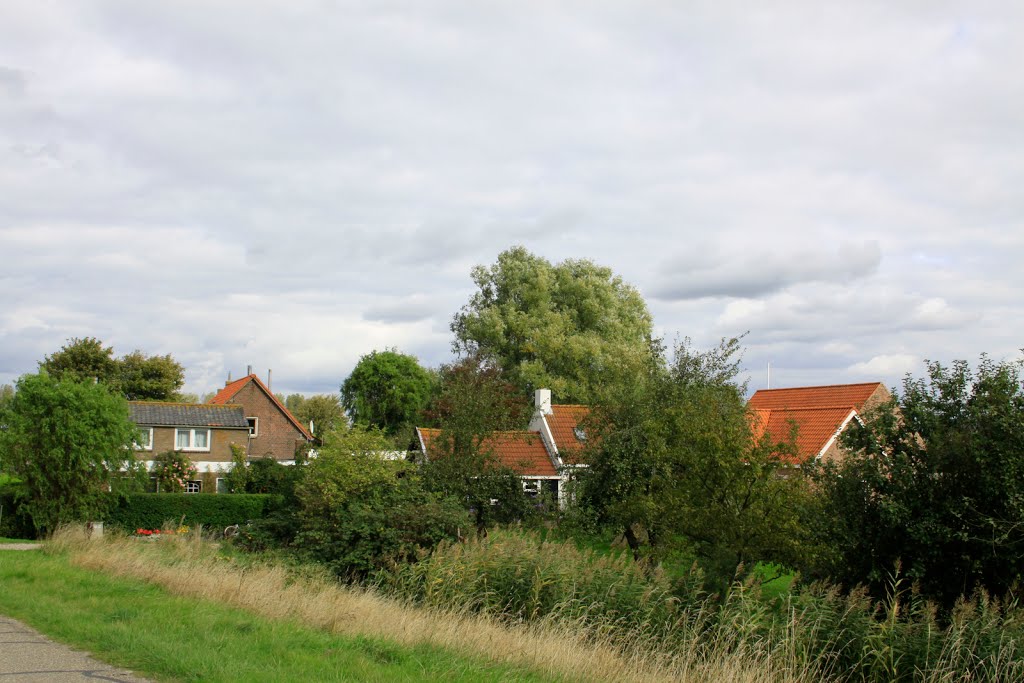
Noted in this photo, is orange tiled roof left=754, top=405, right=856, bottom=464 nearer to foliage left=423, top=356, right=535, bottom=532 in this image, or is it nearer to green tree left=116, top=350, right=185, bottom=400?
foliage left=423, top=356, right=535, bottom=532

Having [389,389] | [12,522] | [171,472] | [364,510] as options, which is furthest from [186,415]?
[364,510]

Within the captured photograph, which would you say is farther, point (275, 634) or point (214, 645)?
point (275, 634)

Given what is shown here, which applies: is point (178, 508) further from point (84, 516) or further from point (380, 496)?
point (380, 496)

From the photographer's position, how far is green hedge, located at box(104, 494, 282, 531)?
106 ft

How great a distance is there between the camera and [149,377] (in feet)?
220

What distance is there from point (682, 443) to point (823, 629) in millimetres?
5029

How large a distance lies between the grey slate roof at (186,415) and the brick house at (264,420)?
12.0 ft

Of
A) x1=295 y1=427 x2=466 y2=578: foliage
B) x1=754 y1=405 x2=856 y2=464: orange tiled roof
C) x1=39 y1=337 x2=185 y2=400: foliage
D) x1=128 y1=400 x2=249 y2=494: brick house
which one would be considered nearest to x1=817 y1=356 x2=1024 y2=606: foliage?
x1=295 y1=427 x2=466 y2=578: foliage

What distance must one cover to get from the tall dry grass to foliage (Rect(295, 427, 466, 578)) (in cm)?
411

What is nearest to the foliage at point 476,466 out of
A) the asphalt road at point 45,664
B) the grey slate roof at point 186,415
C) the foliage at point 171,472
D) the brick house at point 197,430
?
the asphalt road at point 45,664

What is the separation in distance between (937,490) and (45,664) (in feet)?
45.6

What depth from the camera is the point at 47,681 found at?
24.2 feet

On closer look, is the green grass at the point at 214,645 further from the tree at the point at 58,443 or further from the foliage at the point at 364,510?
the tree at the point at 58,443

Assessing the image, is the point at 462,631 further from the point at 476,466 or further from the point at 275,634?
the point at 476,466
